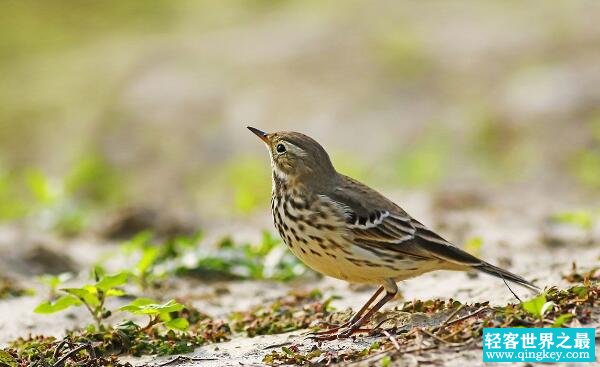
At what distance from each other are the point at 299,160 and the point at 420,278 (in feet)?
5.38

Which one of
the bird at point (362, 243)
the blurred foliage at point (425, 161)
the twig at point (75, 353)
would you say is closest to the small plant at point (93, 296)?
the twig at point (75, 353)

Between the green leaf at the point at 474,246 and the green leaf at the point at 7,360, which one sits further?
the green leaf at the point at 474,246

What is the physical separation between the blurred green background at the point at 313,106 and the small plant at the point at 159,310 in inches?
166

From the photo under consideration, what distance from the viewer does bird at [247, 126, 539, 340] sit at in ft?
19.1

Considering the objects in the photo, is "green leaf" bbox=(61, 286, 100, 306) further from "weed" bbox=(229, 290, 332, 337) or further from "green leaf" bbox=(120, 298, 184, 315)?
"weed" bbox=(229, 290, 332, 337)

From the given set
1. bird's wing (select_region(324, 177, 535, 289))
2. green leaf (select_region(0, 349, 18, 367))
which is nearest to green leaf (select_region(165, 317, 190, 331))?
green leaf (select_region(0, 349, 18, 367))

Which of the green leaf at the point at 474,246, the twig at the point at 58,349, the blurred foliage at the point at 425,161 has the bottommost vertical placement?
the twig at the point at 58,349

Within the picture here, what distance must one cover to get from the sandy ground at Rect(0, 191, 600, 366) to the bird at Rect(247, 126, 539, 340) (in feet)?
1.43

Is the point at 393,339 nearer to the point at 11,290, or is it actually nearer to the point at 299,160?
the point at 299,160

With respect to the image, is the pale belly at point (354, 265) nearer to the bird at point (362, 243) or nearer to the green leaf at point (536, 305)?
the bird at point (362, 243)

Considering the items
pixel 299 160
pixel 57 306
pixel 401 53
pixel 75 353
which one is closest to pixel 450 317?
pixel 299 160

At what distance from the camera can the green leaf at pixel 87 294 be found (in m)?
5.69

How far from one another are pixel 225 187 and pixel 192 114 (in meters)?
2.50

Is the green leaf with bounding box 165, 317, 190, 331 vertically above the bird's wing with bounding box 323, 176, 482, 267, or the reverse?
the bird's wing with bounding box 323, 176, 482, 267
